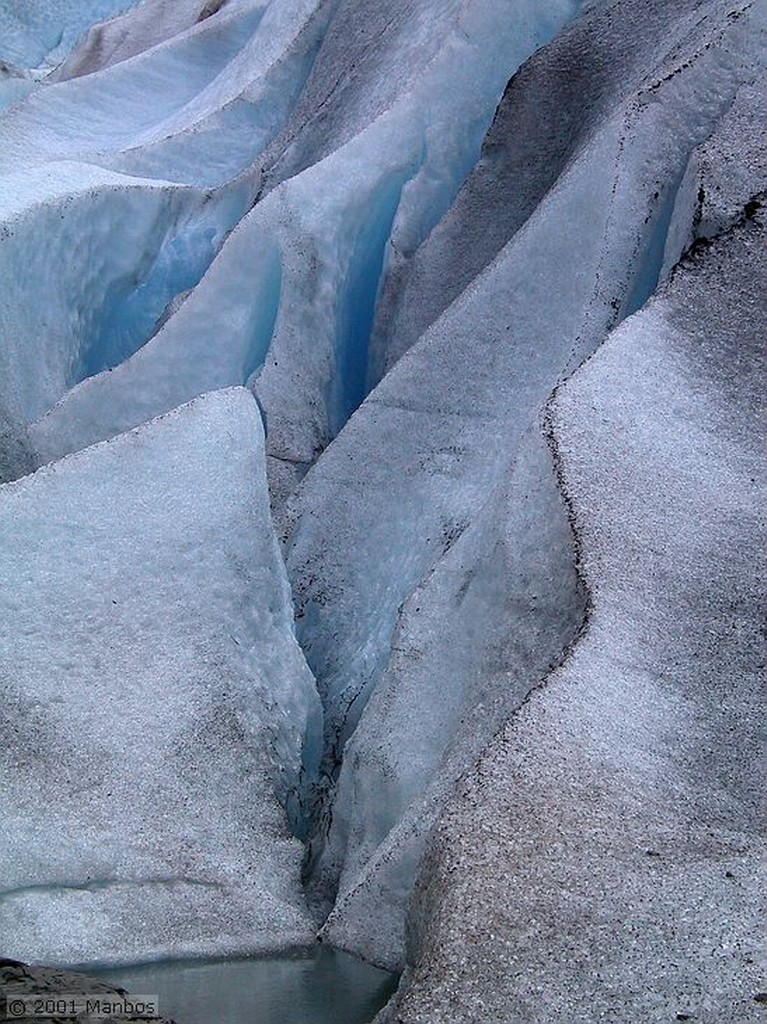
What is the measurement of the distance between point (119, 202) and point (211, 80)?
6.28 ft

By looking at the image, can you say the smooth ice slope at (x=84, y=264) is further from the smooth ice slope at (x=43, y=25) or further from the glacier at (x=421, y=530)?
the smooth ice slope at (x=43, y=25)

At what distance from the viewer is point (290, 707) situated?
4.02 meters

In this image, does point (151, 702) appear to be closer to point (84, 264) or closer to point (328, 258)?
A: point (328, 258)

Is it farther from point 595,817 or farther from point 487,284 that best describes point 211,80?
point 595,817

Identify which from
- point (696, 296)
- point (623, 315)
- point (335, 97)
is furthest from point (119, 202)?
point (696, 296)

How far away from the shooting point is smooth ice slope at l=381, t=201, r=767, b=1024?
229cm

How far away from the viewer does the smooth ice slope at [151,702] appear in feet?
11.1

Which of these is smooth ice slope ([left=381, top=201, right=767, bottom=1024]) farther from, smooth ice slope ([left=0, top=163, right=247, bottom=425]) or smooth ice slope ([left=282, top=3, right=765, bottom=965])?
smooth ice slope ([left=0, top=163, right=247, bottom=425])

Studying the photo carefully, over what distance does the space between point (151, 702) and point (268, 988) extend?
2.96ft

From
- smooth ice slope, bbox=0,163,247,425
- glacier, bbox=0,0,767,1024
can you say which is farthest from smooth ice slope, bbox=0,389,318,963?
smooth ice slope, bbox=0,163,247,425

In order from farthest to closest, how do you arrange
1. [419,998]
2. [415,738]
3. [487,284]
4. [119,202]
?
[119,202] → [487,284] → [415,738] → [419,998]

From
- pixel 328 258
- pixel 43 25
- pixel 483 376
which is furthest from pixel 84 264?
pixel 43 25

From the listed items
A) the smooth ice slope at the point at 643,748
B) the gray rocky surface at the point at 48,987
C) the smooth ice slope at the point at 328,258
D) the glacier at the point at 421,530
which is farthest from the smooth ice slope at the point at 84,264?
the gray rocky surface at the point at 48,987

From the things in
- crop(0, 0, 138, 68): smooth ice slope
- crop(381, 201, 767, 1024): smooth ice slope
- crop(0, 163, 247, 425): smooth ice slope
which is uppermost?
crop(381, 201, 767, 1024): smooth ice slope
